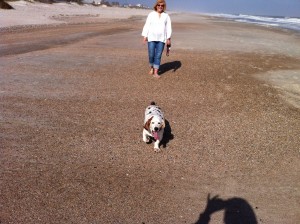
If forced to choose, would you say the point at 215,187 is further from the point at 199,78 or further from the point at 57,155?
the point at 199,78

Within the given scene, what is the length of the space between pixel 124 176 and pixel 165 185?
0.66 metres

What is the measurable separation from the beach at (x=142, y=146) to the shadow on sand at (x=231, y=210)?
15 mm

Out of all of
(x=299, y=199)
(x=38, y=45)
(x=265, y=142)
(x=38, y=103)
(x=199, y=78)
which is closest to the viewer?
(x=299, y=199)

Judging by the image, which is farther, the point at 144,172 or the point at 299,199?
the point at 144,172

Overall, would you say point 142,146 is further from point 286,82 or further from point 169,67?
point 286,82

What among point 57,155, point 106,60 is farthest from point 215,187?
point 106,60

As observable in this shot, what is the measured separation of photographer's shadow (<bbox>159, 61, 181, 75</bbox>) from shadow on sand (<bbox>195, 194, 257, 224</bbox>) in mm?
7169

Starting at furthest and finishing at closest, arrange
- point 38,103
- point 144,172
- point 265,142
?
point 38,103, point 265,142, point 144,172

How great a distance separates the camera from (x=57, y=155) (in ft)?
19.6

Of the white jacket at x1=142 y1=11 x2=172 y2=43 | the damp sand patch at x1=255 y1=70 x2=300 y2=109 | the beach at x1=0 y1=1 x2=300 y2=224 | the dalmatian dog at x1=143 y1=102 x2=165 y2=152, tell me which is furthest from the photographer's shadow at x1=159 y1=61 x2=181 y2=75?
the dalmatian dog at x1=143 y1=102 x2=165 y2=152

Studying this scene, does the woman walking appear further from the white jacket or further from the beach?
the beach

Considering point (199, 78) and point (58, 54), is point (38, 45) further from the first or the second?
point (199, 78)

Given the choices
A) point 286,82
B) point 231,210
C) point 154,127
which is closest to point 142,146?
point 154,127

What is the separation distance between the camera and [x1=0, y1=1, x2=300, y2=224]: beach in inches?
191
